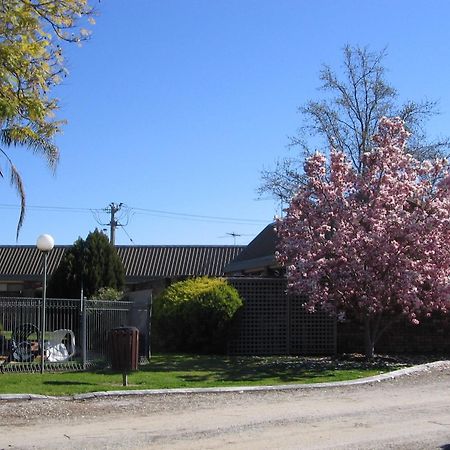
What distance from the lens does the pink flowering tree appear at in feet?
A: 58.3

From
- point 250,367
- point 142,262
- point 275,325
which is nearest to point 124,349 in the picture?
point 250,367

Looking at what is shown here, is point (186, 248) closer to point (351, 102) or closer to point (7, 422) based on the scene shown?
point (351, 102)

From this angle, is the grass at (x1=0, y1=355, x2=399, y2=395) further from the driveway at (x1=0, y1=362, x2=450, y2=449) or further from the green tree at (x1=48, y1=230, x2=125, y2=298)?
the green tree at (x1=48, y1=230, x2=125, y2=298)

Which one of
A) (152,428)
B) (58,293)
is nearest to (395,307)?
(152,428)

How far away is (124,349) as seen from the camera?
45.4 feet

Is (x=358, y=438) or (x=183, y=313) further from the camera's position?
(x=183, y=313)

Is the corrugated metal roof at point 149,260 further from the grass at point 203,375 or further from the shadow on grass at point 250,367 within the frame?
the grass at point 203,375

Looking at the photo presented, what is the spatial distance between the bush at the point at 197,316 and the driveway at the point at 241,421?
23.9 feet

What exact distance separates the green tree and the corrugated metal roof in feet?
57.5

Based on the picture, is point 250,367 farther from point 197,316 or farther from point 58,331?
point 58,331

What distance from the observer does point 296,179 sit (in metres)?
31.0

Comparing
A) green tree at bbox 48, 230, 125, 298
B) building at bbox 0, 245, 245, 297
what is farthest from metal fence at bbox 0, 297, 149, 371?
building at bbox 0, 245, 245, 297

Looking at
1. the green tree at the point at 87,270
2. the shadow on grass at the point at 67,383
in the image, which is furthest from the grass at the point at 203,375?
the green tree at the point at 87,270

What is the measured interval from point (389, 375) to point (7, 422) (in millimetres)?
8169
